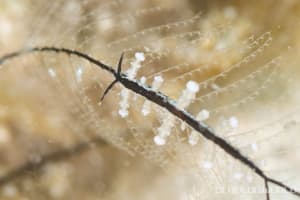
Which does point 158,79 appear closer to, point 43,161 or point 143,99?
point 143,99

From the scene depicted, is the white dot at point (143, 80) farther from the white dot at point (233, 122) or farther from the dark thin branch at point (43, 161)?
the dark thin branch at point (43, 161)

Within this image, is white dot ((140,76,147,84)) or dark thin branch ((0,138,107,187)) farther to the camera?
dark thin branch ((0,138,107,187))

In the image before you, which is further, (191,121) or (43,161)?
(43,161)

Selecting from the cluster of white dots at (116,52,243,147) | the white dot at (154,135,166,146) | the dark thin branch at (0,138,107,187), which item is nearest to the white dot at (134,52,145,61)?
the cluster of white dots at (116,52,243,147)

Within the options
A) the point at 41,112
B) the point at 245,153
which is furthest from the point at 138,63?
the point at 41,112

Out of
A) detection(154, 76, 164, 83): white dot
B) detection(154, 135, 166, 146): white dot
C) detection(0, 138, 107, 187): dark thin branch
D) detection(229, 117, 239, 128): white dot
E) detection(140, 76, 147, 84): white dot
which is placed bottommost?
detection(154, 135, 166, 146): white dot

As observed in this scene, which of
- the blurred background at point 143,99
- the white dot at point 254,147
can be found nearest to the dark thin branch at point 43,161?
the blurred background at point 143,99

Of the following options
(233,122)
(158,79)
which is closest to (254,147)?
(233,122)

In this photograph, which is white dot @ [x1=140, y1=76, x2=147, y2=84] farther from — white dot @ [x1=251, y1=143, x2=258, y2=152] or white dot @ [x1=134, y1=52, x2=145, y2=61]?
white dot @ [x1=251, y1=143, x2=258, y2=152]
